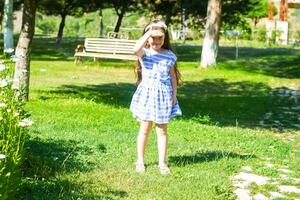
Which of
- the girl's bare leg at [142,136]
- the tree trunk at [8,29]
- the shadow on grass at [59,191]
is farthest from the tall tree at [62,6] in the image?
the shadow on grass at [59,191]

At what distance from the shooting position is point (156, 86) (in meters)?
6.93

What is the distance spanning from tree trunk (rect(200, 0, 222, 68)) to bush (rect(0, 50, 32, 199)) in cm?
1730

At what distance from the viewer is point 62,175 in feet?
21.6

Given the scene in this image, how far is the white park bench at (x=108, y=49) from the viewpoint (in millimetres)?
21484

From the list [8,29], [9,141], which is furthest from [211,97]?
[9,141]

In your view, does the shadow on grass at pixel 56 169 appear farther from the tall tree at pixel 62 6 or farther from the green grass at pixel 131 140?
the tall tree at pixel 62 6

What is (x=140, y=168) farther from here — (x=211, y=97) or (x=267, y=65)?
(x=267, y=65)

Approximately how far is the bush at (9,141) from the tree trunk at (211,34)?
1730 cm

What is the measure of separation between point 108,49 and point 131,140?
13.7 meters

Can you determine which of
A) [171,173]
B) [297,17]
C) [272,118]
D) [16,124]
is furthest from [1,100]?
[297,17]

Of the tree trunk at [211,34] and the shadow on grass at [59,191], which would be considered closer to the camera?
the shadow on grass at [59,191]

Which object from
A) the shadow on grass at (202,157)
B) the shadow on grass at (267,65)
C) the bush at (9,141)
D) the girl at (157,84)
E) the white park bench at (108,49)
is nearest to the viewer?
the bush at (9,141)

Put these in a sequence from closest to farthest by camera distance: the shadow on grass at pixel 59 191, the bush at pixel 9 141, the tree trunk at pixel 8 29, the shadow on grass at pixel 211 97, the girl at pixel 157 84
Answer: the bush at pixel 9 141, the shadow on grass at pixel 59 191, the girl at pixel 157 84, the shadow on grass at pixel 211 97, the tree trunk at pixel 8 29

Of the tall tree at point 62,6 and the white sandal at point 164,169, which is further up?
the tall tree at point 62,6
